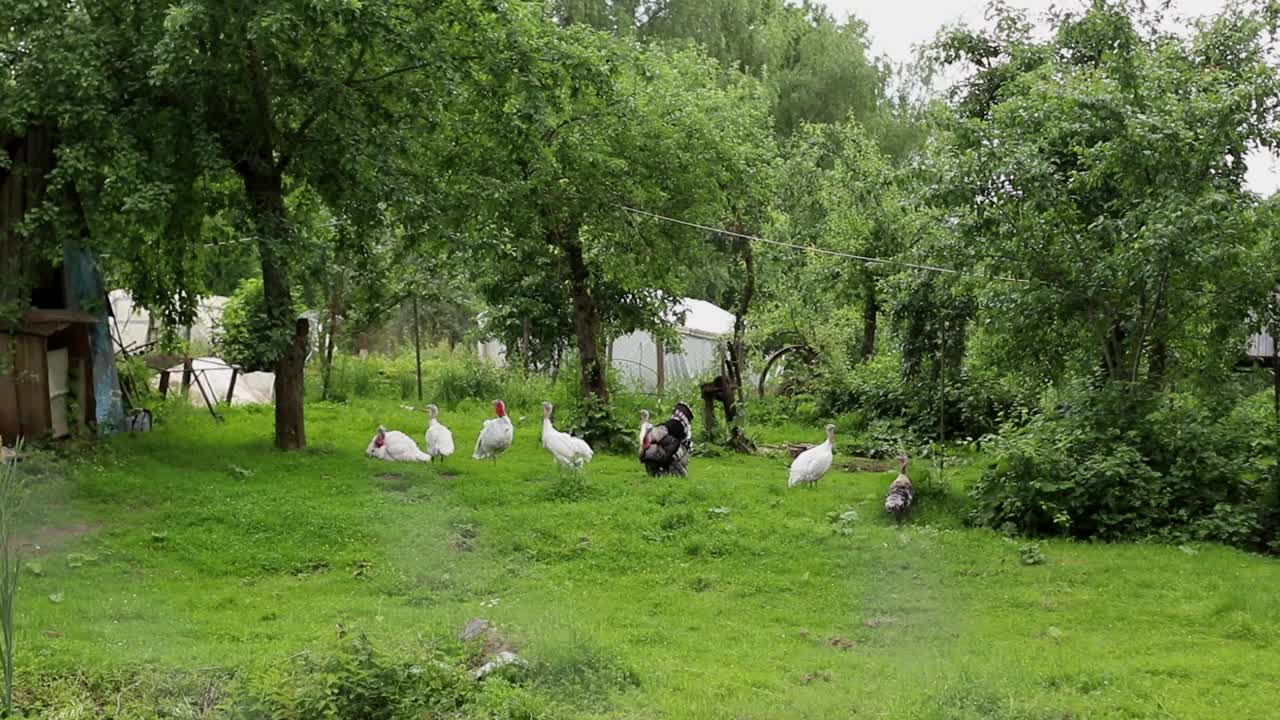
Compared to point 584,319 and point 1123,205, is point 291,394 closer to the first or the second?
point 584,319

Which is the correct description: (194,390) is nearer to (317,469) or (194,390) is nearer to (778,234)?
(317,469)

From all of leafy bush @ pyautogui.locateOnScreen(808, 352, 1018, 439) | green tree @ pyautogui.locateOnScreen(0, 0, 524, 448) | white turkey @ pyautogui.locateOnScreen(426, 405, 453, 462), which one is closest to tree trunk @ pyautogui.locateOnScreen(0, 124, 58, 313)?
green tree @ pyautogui.locateOnScreen(0, 0, 524, 448)

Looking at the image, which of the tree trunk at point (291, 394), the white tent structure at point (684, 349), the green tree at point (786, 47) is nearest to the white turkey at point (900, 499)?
the tree trunk at point (291, 394)

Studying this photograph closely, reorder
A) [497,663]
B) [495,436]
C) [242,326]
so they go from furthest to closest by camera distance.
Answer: [242,326] → [495,436] → [497,663]

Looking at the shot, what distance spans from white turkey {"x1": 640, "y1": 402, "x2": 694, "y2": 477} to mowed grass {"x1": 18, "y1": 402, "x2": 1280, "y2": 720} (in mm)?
296

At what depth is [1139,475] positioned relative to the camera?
42.5 feet

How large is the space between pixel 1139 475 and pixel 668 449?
5.46 m

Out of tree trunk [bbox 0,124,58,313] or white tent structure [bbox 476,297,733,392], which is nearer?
tree trunk [bbox 0,124,58,313]

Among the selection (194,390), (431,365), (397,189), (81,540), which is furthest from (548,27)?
(431,365)

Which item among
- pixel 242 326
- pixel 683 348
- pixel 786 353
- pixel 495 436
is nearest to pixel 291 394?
pixel 495 436

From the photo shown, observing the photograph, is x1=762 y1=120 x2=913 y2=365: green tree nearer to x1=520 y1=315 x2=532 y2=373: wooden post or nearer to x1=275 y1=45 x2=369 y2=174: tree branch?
x1=520 y1=315 x2=532 y2=373: wooden post

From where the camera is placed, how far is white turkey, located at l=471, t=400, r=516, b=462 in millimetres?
16734

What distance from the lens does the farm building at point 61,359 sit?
49.4 ft

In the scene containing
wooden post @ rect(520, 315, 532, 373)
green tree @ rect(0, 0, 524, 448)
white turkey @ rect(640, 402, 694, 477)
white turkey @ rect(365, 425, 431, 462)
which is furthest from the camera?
wooden post @ rect(520, 315, 532, 373)
